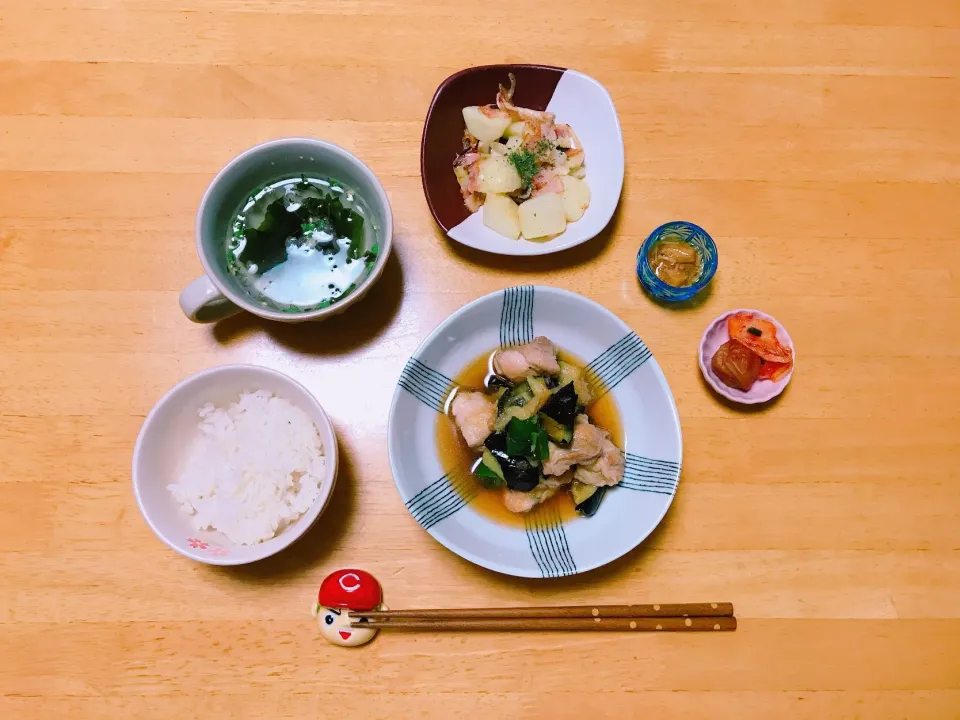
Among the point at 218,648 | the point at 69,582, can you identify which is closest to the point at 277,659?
the point at 218,648

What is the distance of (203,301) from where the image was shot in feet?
5.23

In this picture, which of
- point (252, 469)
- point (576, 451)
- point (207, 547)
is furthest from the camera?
point (576, 451)

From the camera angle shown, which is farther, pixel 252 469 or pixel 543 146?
pixel 543 146

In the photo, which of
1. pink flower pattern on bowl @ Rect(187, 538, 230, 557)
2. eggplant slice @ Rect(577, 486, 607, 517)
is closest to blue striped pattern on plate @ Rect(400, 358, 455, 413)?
eggplant slice @ Rect(577, 486, 607, 517)

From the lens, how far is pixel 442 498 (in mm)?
1785

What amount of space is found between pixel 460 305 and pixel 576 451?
0.59 meters

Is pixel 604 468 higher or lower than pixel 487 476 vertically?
higher

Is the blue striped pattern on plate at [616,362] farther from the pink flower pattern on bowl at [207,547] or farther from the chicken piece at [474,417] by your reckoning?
the pink flower pattern on bowl at [207,547]

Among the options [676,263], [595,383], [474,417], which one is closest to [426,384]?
[474,417]

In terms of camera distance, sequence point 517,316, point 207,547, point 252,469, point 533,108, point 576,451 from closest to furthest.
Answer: point 207,547
point 252,469
point 576,451
point 517,316
point 533,108

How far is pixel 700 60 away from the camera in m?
2.12

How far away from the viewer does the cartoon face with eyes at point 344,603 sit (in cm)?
173

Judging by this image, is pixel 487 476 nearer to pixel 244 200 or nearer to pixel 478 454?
pixel 478 454

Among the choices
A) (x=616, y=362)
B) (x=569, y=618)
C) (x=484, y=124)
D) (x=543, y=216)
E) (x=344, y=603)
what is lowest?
(x=344, y=603)
